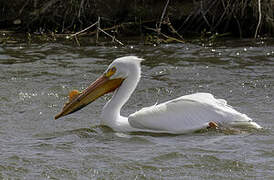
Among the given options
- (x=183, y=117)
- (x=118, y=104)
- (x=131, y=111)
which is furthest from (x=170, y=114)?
(x=131, y=111)

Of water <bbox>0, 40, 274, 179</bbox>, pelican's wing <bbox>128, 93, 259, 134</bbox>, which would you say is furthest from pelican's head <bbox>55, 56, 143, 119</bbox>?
pelican's wing <bbox>128, 93, 259, 134</bbox>

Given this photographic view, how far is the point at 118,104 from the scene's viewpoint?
6172 mm

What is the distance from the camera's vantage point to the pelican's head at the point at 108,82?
6141 mm

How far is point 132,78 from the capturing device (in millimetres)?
6219

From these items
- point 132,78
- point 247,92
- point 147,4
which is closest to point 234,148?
point 132,78

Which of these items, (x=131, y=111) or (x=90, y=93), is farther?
(x=131, y=111)

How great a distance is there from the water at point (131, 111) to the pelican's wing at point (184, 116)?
12 centimetres

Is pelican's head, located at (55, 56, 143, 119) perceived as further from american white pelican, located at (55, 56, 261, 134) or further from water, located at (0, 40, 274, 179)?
water, located at (0, 40, 274, 179)

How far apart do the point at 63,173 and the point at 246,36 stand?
266 inches

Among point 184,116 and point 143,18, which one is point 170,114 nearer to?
point 184,116

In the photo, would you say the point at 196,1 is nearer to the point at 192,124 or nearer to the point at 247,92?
the point at 247,92

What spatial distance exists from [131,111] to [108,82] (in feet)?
2.56

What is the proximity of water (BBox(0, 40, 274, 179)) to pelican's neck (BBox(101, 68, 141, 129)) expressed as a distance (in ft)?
0.38

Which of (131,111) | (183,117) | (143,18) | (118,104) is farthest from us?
(143,18)
